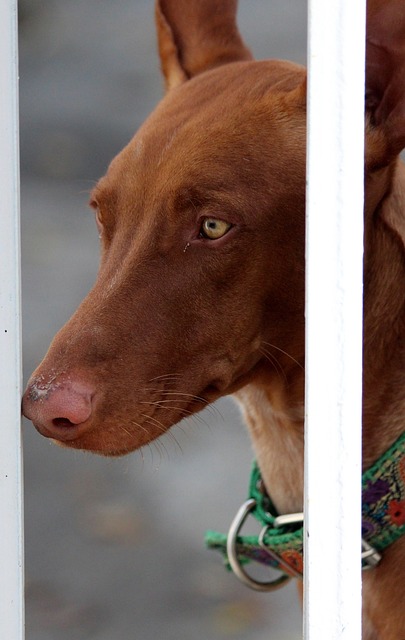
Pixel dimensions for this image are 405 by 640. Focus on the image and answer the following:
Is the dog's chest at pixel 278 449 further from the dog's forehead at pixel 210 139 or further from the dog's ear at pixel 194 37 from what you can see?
the dog's ear at pixel 194 37

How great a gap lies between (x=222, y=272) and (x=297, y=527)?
1.62ft

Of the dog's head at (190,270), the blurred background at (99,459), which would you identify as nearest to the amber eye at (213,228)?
the dog's head at (190,270)

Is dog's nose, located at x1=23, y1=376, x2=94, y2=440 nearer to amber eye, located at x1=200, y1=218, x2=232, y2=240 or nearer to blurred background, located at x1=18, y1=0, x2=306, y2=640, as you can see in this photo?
amber eye, located at x1=200, y1=218, x2=232, y2=240

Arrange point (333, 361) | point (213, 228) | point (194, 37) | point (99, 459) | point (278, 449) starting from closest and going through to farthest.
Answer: point (333, 361), point (213, 228), point (278, 449), point (194, 37), point (99, 459)

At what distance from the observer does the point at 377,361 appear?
1.65 meters

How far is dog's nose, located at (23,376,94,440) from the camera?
1314 mm

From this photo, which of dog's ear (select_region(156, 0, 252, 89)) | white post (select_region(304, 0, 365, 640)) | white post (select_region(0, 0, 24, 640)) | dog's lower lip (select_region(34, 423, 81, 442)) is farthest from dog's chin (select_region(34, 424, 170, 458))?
dog's ear (select_region(156, 0, 252, 89))

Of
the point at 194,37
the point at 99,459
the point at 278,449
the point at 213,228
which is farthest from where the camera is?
the point at 99,459

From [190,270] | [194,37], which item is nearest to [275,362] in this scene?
[190,270]

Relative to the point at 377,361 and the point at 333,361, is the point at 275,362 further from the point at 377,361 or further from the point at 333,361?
the point at 333,361

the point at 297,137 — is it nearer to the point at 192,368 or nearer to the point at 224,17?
the point at 192,368

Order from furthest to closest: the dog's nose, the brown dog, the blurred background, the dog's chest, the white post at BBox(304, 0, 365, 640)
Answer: the blurred background < the dog's chest < the brown dog < the dog's nose < the white post at BBox(304, 0, 365, 640)

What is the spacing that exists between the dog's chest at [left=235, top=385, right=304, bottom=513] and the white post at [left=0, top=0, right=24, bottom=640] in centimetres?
72

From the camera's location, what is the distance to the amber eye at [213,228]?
151 centimetres
